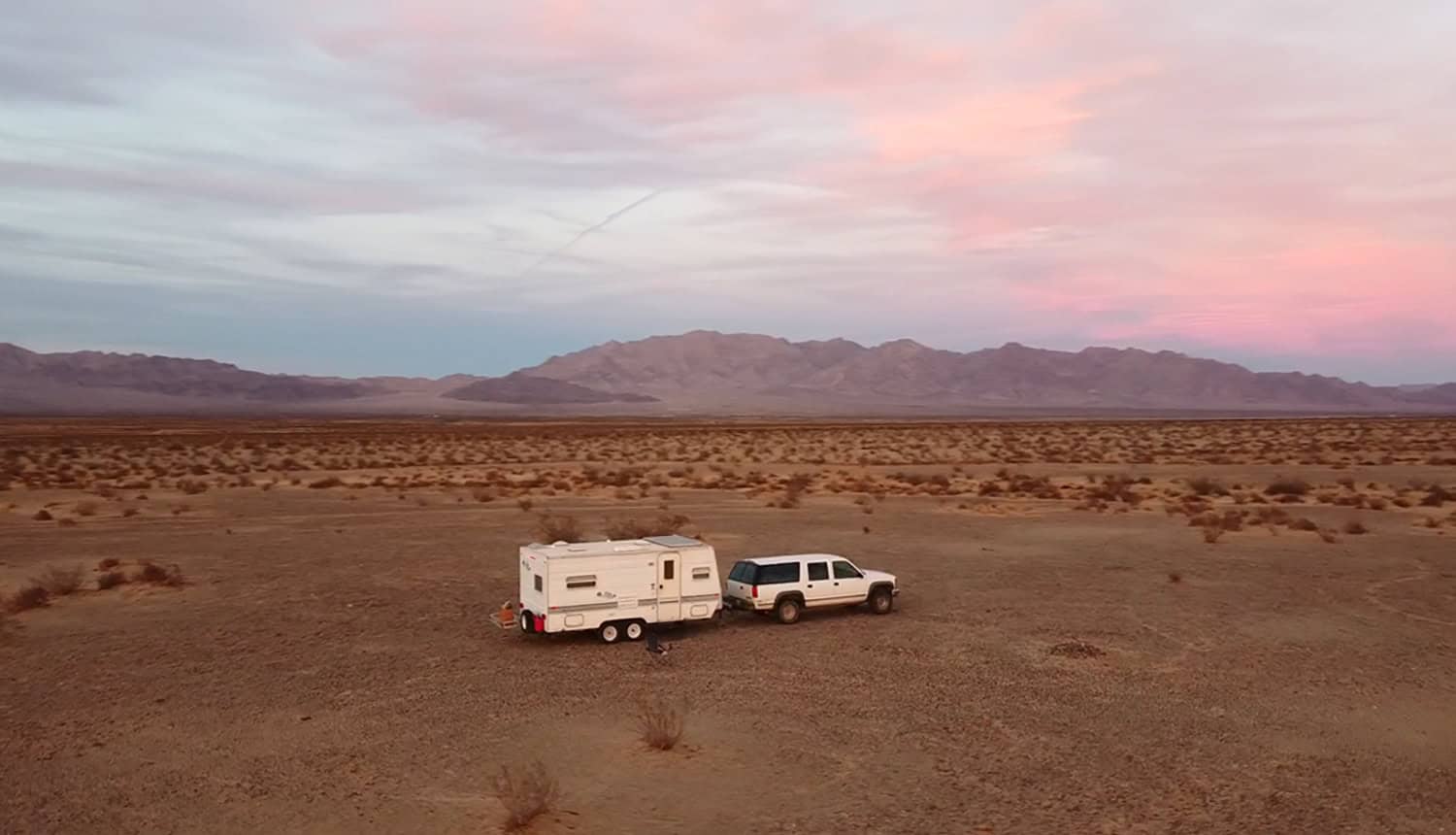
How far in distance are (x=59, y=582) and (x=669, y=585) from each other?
1407 centimetres

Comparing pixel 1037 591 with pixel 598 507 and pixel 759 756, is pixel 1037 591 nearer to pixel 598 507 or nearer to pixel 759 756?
pixel 759 756

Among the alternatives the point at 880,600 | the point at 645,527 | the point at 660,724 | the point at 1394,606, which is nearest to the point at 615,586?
the point at 660,724

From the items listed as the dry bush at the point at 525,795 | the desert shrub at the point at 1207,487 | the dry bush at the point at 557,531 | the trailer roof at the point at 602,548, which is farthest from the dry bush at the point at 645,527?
the desert shrub at the point at 1207,487

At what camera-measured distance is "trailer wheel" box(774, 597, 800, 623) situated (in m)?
20.2

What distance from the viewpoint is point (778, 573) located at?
20.4m

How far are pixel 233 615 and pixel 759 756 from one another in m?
12.9

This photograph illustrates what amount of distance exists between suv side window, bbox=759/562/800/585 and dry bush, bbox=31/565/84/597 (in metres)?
14.7

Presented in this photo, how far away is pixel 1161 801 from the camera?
11.5 m

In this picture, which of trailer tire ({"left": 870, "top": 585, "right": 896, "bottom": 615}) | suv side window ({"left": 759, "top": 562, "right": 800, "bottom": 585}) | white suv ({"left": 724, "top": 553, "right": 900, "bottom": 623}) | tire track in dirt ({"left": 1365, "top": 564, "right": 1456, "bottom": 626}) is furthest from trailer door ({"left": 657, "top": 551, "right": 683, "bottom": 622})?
tire track in dirt ({"left": 1365, "top": 564, "right": 1456, "bottom": 626})

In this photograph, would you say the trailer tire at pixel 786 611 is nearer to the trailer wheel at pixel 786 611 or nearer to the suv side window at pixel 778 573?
the trailer wheel at pixel 786 611

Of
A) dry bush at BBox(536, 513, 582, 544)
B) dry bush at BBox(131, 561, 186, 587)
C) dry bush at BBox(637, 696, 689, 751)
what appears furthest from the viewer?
dry bush at BBox(536, 513, 582, 544)

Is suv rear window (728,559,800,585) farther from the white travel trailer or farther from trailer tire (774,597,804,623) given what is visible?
the white travel trailer

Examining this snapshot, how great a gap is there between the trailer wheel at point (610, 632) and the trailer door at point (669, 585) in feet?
2.48

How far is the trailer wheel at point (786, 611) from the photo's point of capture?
20234mm
